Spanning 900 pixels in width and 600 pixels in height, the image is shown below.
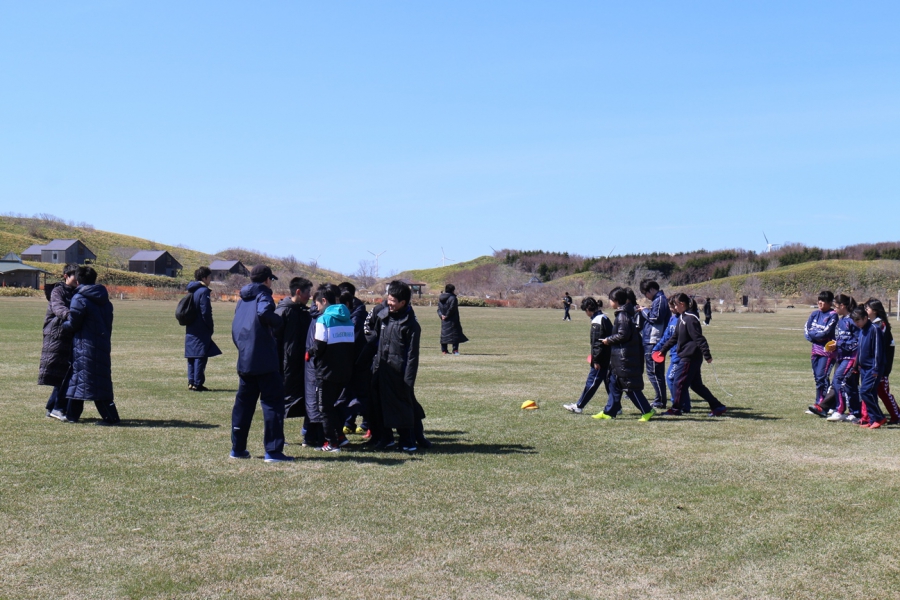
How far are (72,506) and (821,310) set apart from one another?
374 inches

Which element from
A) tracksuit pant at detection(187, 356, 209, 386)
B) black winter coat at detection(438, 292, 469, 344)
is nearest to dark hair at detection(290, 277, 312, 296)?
tracksuit pant at detection(187, 356, 209, 386)

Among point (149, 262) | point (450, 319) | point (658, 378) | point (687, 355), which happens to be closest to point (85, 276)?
point (687, 355)

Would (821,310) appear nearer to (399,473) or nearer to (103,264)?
(399,473)

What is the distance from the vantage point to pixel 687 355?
11.0 metres

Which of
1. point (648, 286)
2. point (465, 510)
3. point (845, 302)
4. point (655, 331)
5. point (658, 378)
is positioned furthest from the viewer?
point (655, 331)

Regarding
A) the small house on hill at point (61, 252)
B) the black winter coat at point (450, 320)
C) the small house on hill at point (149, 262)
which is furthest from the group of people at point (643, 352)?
the small house on hill at point (149, 262)

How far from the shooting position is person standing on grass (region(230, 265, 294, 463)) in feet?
24.5

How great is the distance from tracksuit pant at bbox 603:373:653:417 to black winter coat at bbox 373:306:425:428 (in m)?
3.36

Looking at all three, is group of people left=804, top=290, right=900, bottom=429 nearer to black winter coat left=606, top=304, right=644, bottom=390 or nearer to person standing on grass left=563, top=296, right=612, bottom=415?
black winter coat left=606, top=304, right=644, bottom=390

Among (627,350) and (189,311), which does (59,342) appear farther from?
(627,350)

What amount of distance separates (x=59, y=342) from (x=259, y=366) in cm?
358

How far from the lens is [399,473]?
7.31 meters

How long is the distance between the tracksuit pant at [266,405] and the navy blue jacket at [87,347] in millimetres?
2534

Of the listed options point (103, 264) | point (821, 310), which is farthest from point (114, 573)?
point (103, 264)
